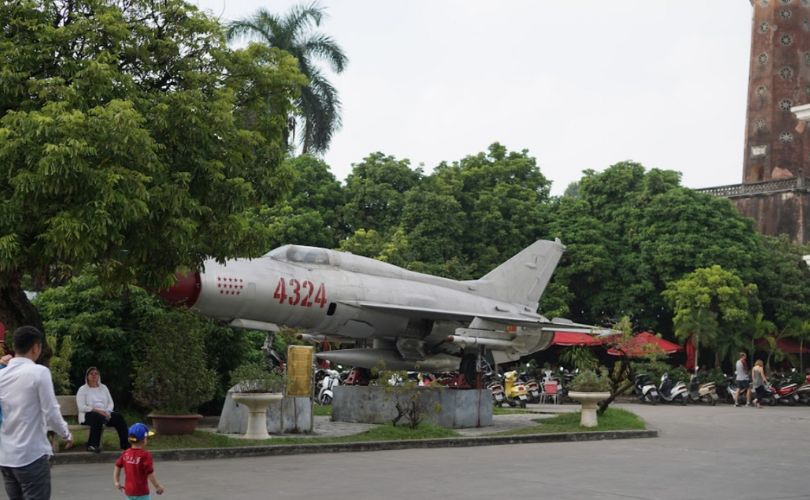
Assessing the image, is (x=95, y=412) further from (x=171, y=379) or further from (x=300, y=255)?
(x=300, y=255)

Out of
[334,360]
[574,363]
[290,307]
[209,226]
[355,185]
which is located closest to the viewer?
[209,226]

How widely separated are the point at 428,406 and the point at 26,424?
14.4 m

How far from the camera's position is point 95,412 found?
1450 cm

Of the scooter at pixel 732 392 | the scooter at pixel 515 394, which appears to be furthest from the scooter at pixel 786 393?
the scooter at pixel 515 394

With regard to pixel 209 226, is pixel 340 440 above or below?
below

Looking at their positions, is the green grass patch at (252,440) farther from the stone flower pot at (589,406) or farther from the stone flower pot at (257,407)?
the stone flower pot at (589,406)

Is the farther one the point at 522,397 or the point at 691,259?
the point at 691,259

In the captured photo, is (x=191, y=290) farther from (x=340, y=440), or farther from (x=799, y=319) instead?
(x=799, y=319)

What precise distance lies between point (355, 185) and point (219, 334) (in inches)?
911

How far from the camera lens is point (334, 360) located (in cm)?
2245

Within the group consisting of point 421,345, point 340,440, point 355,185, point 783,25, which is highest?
point 783,25

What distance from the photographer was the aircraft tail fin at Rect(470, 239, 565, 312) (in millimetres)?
26547

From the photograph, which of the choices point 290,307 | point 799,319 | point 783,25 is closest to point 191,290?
point 290,307

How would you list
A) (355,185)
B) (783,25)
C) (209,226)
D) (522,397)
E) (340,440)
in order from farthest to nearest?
(783,25), (355,185), (522,397), (340,440), (209,226)
